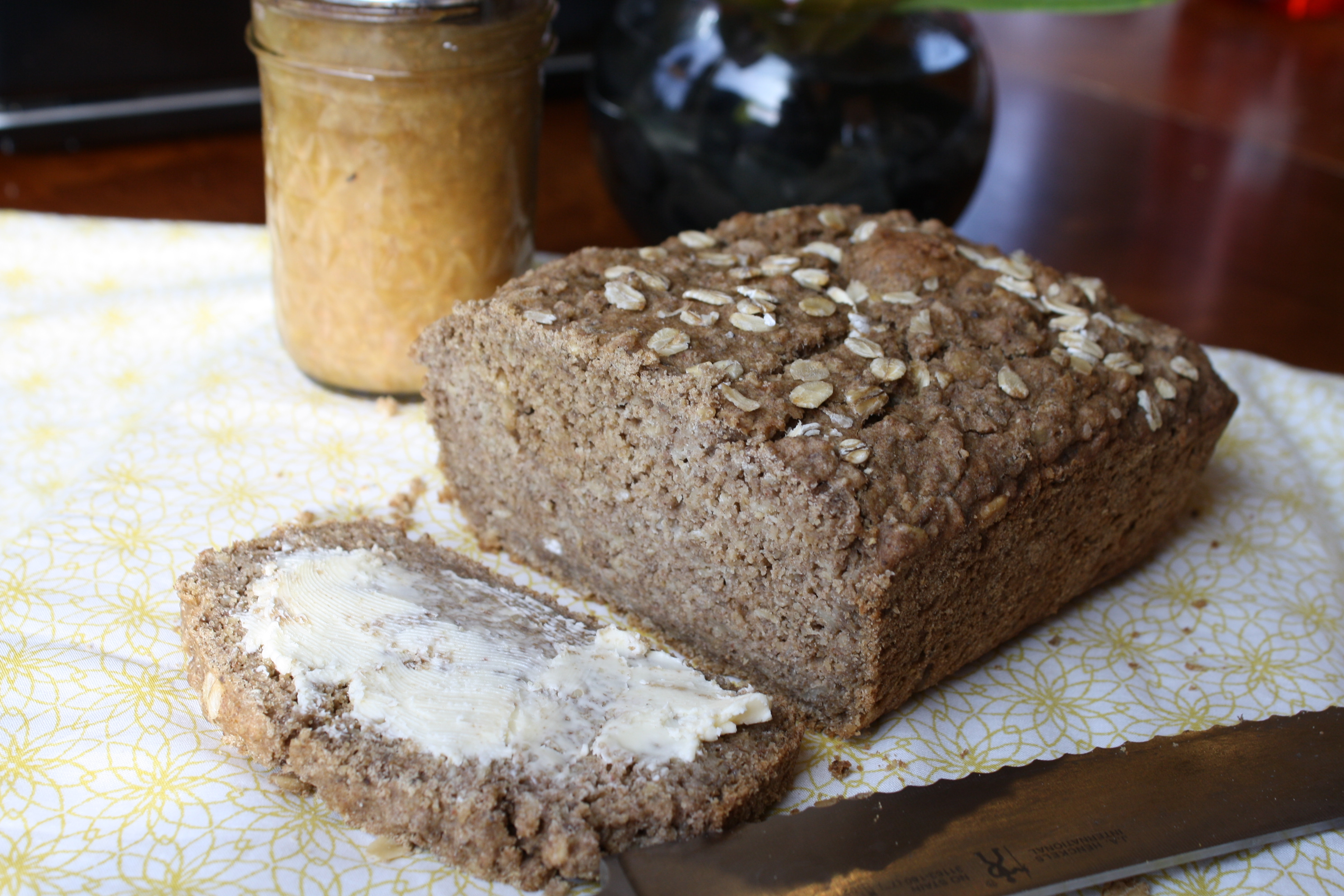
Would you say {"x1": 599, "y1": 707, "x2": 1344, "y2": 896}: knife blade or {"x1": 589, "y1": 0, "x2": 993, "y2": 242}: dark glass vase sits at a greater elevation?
{"x1": 589, "y1": 0, "x2": 993, "y2": 242}: dark glass vase

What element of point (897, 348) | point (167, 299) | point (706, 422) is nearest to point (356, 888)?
point (706, 422)

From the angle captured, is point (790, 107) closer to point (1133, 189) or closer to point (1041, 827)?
point (1133, 189)

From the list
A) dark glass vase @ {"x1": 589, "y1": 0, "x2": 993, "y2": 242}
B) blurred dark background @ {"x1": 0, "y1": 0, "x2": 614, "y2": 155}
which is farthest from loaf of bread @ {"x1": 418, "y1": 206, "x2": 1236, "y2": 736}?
blurred dark background @ {"x1": 0, "y1": 0, "x2": 614, "y2": 155}

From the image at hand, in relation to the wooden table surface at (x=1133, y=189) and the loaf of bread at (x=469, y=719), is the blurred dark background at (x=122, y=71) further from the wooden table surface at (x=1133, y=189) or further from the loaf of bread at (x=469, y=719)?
the loaf of bread at (x=469, y=719)

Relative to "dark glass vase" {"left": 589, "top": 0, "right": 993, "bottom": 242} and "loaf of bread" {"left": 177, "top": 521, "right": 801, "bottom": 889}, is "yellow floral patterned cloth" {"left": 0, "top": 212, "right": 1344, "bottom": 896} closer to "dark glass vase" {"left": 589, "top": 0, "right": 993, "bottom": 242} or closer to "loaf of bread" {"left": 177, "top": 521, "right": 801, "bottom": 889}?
"loaf of bread" {"left": 177, "top": 521, "right": 801, "bottom": 889}

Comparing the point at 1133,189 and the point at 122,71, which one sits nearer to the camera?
the point at 122,71

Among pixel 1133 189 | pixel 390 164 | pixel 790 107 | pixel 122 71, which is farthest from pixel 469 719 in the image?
pixel 1133 189

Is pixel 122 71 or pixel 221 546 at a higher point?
pixel 122 71
